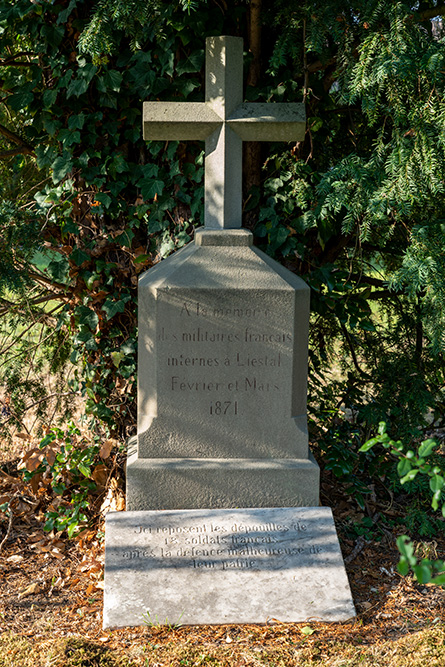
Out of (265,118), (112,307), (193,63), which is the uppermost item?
(193,63)

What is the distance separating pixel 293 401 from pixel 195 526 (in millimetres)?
Answer: 838

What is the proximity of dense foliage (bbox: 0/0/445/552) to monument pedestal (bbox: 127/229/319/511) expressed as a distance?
570 millimetres

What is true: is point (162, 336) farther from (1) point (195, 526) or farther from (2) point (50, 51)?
(2) point (50, 51)

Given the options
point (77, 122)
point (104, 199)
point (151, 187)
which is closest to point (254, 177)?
point (151, 187)

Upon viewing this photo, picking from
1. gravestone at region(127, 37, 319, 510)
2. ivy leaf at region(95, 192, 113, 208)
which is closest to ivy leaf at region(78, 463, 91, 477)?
gravestone at region(127, 37, 319, 510)

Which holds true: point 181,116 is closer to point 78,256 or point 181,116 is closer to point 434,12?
point 78,256

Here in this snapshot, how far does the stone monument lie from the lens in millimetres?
3404

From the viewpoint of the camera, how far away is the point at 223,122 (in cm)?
347

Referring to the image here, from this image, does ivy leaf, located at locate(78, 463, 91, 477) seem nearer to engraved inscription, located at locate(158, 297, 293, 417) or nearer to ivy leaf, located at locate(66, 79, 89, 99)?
engraved inscription, located at locate(158, 297, 293, 417)

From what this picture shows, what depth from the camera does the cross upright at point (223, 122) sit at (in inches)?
136

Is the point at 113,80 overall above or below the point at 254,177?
above

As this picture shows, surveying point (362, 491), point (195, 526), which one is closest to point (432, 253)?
point (362, 491)

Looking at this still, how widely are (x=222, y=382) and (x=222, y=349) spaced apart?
18 cm

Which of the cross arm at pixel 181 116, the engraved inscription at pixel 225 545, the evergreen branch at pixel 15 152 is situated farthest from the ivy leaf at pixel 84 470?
the evergreen branch at pixel 15 152
